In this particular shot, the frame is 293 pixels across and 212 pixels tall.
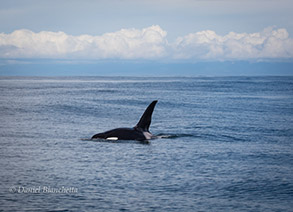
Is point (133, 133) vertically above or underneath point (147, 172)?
above

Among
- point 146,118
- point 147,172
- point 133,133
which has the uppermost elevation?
point 146,118

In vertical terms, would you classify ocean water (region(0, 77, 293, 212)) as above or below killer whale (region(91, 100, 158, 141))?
below

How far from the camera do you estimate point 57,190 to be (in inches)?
520

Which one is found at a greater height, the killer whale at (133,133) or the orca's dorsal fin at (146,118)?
the orca's dorsal fin at (146,118)

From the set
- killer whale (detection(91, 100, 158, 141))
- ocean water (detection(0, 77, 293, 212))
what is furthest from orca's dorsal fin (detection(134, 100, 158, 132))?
ocean water (detection(0, 77, 293, 212))

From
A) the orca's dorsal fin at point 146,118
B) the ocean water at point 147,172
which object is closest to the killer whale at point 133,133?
the orca's dorsal fin at point 146,118

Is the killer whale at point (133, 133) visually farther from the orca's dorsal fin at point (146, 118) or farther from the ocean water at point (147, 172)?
the ocean water at point (147, 172)

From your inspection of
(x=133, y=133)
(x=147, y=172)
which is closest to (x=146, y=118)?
(x=133, y=133)

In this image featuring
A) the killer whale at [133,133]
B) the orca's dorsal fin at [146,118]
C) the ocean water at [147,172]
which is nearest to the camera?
the ocean water at [147,172]

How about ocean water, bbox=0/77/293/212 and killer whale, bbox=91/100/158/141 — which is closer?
ocean water, bbox=0/77/293/212

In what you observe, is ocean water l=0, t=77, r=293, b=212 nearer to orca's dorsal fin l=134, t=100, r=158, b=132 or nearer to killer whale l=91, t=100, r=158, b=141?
killer whale l=91, t=100, r=158, b=141

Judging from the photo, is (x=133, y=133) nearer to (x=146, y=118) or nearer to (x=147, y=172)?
(x=146, y=118)

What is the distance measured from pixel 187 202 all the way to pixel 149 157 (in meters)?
6.33

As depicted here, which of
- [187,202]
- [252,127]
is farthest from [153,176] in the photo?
[252,127]
